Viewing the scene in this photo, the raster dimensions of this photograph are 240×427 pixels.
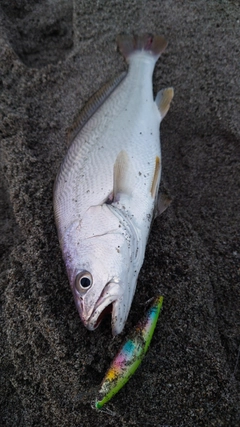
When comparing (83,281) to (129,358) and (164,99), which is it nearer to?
(129,358)

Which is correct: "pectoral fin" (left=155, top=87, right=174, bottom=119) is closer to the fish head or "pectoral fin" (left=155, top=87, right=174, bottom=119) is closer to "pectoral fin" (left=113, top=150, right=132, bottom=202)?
"pectoral fin" (left=113, top=150, right=132, bottom=202)

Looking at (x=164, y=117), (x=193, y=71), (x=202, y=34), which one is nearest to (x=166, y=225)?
(x=164, y=117)

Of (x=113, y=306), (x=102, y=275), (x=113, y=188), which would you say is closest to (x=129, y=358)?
(x=113, y=306)

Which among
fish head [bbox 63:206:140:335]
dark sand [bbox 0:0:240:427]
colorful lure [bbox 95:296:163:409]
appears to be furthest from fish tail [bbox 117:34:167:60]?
colorful lure [bbox 95:296:163:409]

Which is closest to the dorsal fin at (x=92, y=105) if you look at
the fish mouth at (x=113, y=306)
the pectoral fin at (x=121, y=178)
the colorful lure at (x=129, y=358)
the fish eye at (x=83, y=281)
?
the pectoral fin at (x=121, y=178)

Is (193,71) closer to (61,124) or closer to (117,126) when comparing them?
(117,126)
